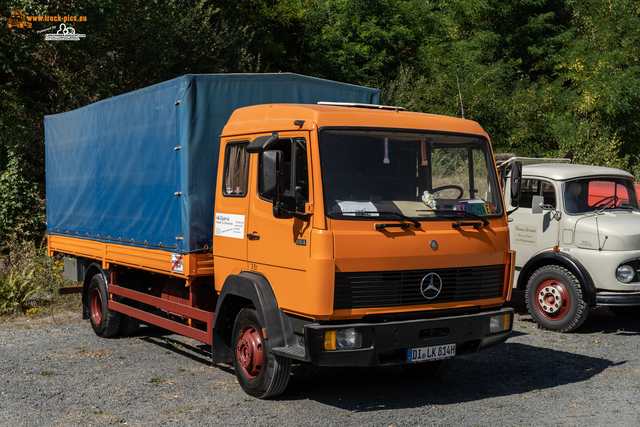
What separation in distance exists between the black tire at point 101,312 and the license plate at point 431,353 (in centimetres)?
498

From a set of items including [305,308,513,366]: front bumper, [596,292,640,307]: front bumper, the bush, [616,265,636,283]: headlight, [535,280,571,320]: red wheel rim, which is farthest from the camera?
the bush

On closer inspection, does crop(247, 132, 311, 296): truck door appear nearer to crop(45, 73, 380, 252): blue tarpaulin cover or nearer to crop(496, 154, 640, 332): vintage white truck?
crop(45, 73, 380, 252): blue tarpaulin cover

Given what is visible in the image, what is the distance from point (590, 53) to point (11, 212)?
2552cm

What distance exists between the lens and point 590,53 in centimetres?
2992

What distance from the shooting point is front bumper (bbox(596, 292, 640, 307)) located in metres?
8.77

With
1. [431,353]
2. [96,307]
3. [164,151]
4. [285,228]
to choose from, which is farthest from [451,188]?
[96,307]

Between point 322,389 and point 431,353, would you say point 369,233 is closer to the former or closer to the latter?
point 431,353

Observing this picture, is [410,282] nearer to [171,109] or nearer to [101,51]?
[171,109]

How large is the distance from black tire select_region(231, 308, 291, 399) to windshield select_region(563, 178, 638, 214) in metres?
5.57

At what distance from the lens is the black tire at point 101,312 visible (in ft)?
29.6

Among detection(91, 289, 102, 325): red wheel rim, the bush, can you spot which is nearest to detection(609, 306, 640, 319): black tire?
detection(91, 289, 102, 325): red wheel rim

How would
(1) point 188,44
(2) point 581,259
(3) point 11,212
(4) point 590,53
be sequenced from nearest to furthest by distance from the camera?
(2) point 581,259 < (3) point 11,212 < (1) point 188,44 < (4) point 590,53

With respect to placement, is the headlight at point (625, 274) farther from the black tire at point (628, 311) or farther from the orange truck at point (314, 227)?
the orange truck at point (314, 227)

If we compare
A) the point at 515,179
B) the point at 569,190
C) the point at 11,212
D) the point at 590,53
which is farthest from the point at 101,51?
the point at 590,53
